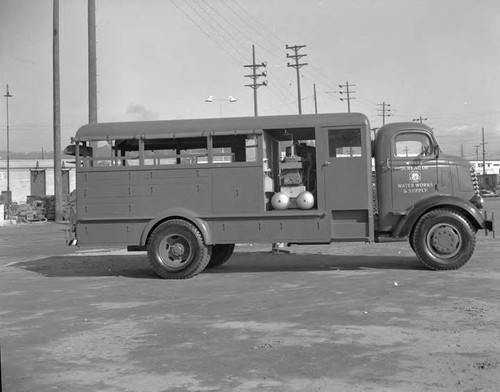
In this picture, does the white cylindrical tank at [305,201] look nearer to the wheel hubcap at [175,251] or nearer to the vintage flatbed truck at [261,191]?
the vintage flatbed truck at [261,191]

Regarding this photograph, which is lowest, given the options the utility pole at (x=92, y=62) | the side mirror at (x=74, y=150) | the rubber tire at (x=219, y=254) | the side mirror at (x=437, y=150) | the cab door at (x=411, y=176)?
the rubber tire at (x=219, y=254)

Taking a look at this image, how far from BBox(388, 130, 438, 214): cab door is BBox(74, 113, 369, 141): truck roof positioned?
1.04 m

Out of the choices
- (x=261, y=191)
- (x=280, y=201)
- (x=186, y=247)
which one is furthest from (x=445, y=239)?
(x=186, y=247)

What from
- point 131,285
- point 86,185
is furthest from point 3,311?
point 86,185

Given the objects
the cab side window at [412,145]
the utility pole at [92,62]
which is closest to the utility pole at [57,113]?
the utility pole at [92,62]

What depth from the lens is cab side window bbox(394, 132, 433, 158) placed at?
35.7 ft

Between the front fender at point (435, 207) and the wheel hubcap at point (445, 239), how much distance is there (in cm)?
36

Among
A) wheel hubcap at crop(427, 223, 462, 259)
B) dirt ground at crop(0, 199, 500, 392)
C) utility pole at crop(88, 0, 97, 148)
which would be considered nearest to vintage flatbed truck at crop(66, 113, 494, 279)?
wheel hubcap at crop(427, 223, 462, 259)

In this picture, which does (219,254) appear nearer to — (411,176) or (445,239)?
(411,176)

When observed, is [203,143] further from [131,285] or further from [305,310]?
[305,310]

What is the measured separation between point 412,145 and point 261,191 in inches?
124

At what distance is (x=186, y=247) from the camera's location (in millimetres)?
10648

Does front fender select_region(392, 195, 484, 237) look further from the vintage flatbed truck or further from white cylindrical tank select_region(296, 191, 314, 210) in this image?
white cylindrical tank select_region(296, 191, 314, 210)

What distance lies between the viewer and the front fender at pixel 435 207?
1033 centimetres
